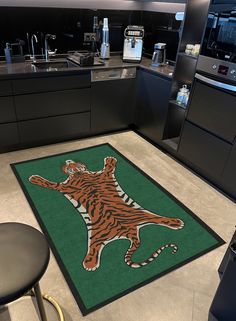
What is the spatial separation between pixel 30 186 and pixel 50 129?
78 centimetres

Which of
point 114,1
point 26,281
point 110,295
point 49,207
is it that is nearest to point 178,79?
point 114,1

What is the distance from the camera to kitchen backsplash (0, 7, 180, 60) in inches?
109

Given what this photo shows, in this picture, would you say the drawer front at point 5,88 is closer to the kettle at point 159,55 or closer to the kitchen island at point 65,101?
the kitchen island at point 65,101

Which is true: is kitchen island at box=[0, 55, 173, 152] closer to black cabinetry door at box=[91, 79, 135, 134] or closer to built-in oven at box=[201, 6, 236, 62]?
black cabinetry door at box=[91, 79, 135, 134]

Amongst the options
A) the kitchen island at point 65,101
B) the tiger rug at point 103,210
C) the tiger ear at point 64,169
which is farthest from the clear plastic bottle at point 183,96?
the tiger ear at point 64,169

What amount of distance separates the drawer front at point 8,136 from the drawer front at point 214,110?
1775 millimetres

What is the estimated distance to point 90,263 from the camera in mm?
1715

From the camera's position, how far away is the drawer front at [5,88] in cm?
241

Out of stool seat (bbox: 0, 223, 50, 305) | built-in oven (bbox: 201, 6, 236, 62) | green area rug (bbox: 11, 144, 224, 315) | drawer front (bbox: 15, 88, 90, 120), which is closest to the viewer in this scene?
stool seat (bbox: 0, 223, 50, 305)

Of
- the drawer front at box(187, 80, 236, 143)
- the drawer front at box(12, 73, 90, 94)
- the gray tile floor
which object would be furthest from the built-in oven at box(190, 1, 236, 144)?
the drawer front at box(12, 73, 90, 94)

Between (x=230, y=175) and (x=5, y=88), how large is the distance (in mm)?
2201

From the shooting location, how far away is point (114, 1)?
10.3 feet

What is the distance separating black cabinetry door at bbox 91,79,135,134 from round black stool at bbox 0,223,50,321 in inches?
81.3

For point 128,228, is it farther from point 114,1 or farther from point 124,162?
point 114,1
